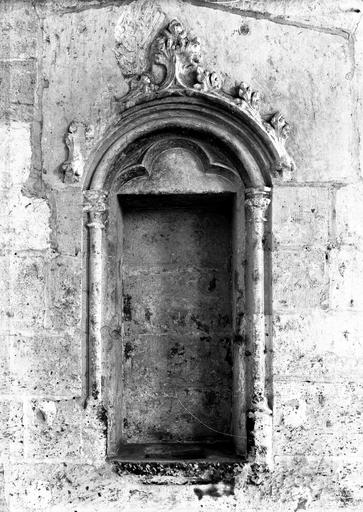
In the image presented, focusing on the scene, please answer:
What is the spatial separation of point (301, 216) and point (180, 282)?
86 cm

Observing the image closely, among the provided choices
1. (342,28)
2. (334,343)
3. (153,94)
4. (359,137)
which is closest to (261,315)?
(334,343)

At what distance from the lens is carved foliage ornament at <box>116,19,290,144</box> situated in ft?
11.1

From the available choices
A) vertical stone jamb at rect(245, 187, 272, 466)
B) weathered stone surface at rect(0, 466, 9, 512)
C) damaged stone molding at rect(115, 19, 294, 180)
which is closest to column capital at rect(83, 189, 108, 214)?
damaged stone molding at rect(115, 19, 294, 180)

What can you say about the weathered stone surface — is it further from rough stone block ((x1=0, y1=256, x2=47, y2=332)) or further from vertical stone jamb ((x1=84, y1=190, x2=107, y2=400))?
rough stone block ((x1=0, y1=256, x2=47, y2=332))

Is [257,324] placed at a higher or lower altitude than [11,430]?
higher

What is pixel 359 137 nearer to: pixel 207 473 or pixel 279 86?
pixel 279 86

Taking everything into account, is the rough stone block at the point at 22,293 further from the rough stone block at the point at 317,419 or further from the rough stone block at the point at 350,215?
the rough stone block at the point at 350,215

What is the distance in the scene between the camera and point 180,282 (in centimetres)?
380

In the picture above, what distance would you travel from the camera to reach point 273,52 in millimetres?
3434

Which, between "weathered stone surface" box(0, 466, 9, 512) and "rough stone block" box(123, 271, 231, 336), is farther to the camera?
"rough stone block" box(123, 271, 231, 336)

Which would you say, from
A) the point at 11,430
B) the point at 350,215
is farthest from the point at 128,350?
the point at 350,215

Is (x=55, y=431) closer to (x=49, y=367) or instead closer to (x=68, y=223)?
(x=49, y=367)

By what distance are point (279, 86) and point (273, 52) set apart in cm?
19

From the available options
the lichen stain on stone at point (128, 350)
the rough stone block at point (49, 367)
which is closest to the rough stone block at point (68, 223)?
the rough stone block at point (49, 367)
